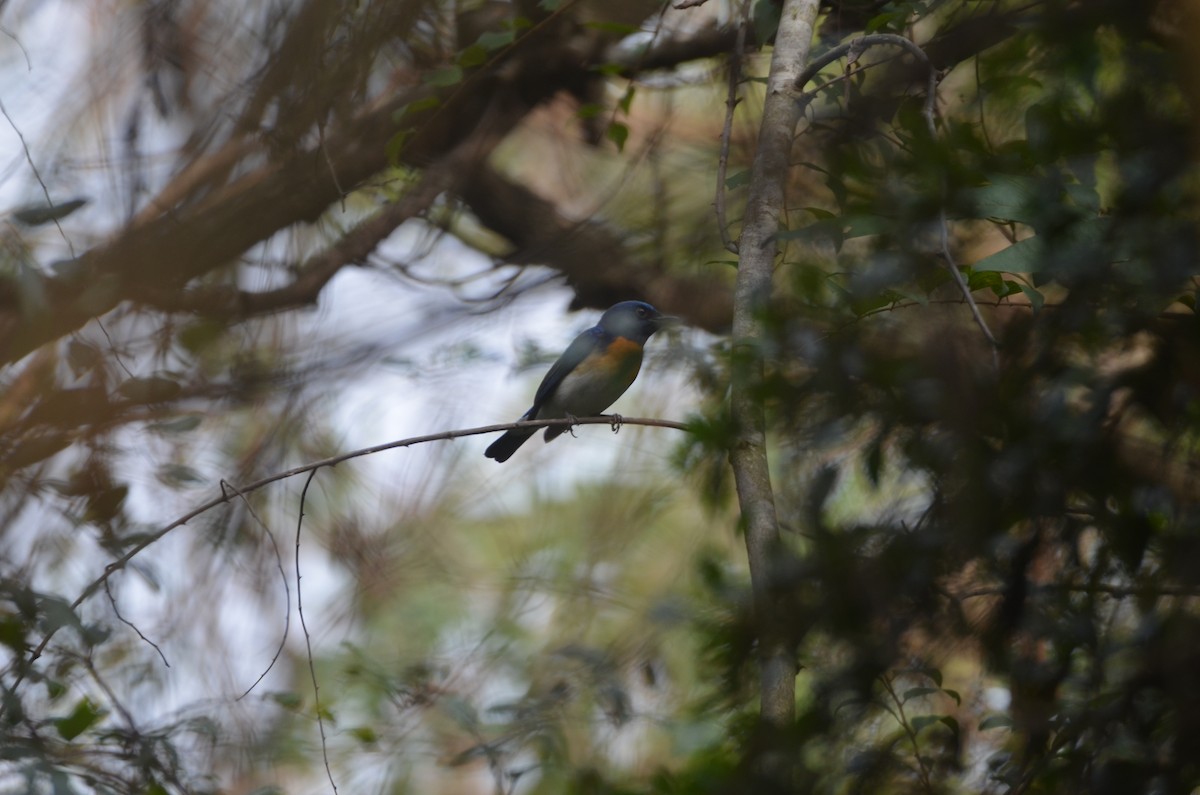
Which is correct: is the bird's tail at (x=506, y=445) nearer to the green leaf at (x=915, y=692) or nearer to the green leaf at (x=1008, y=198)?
the green leaf at (x=915, y=692)

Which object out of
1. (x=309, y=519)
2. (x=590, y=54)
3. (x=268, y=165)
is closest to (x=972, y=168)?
(x=268, y=165)

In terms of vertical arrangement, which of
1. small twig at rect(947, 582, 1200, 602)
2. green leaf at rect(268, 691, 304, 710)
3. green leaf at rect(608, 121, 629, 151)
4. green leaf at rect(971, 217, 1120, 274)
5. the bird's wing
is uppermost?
green leaf at rect(268, 691, 304, 710)

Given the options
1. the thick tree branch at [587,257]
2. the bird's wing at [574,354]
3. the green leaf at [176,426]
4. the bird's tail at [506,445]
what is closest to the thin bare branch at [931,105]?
the thick tree branch at [587,257]

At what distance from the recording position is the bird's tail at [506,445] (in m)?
5.42

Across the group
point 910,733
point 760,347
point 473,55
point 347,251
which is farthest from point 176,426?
point 910,733

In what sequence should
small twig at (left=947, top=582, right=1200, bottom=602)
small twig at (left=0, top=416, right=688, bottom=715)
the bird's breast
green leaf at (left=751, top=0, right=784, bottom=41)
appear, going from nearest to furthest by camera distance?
small twig at (left=947, top=582, right=1200, bottom=602) → small twig at (left=0, top=416, right=688, bottom=715) → green leaf at (left=751, top=0, right=784, bottom=41) → the bird's breast

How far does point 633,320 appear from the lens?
17.6 ft

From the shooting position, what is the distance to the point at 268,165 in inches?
143

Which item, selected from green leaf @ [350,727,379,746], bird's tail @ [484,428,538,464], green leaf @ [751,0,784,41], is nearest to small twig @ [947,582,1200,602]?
green leaf @ [751,0,784,41]

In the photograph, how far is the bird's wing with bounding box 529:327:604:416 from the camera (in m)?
5.51

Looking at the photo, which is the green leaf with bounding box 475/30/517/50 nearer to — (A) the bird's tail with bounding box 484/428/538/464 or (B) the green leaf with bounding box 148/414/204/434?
(B) the green leaf with bounding box 148/414/204/434

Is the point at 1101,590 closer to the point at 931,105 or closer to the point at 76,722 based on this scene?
the point at 931,105

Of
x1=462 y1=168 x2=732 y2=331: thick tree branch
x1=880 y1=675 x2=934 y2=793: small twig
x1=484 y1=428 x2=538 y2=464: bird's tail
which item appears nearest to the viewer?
x1=880 y1=675 x2=934 y2=793: small twig

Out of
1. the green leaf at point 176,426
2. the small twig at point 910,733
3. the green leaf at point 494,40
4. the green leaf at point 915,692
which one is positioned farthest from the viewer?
the green leaf at point 494,40
